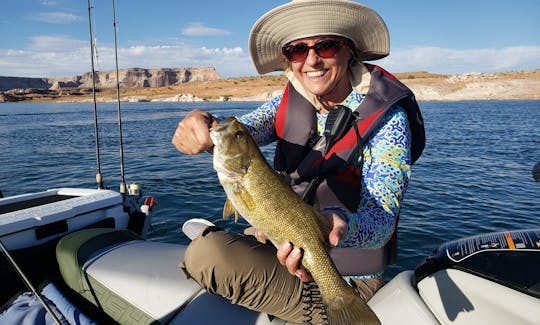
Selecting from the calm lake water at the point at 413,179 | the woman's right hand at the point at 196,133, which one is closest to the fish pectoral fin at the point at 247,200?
the woman's right hand at the point at 196,133

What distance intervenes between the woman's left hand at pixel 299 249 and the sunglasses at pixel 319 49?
1511 mm

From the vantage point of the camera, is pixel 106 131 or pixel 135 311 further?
pixel 106 131

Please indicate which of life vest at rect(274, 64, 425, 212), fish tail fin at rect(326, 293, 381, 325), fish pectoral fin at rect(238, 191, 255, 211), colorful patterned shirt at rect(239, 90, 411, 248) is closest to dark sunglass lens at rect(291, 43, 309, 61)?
life vest at rect(274, 64, 425, 212)

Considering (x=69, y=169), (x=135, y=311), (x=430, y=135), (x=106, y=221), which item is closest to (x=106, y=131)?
(x=69, y=169)

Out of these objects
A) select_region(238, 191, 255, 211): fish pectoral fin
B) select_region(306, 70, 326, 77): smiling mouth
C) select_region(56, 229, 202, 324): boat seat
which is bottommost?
select_region(56, 229, 202, 324): boat seat

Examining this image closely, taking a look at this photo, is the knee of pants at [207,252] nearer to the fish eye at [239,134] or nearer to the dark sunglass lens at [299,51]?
the fish eye at [239,134]

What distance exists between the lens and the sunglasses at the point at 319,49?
10.8 feet

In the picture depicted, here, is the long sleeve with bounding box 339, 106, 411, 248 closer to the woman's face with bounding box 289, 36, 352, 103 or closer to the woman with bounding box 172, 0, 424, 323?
the woman with bounding box 172, 0, 424, 323

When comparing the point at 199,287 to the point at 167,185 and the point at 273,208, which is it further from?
the point at 167,185

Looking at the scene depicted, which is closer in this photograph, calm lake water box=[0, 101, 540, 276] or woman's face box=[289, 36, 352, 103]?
woman's face box=[289, 36, 352, 103]

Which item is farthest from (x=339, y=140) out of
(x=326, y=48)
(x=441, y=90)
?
(x=441, y=90)

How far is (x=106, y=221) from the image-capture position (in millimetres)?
4871

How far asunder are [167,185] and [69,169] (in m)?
5.17

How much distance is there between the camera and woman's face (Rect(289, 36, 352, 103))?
3.28 metres
